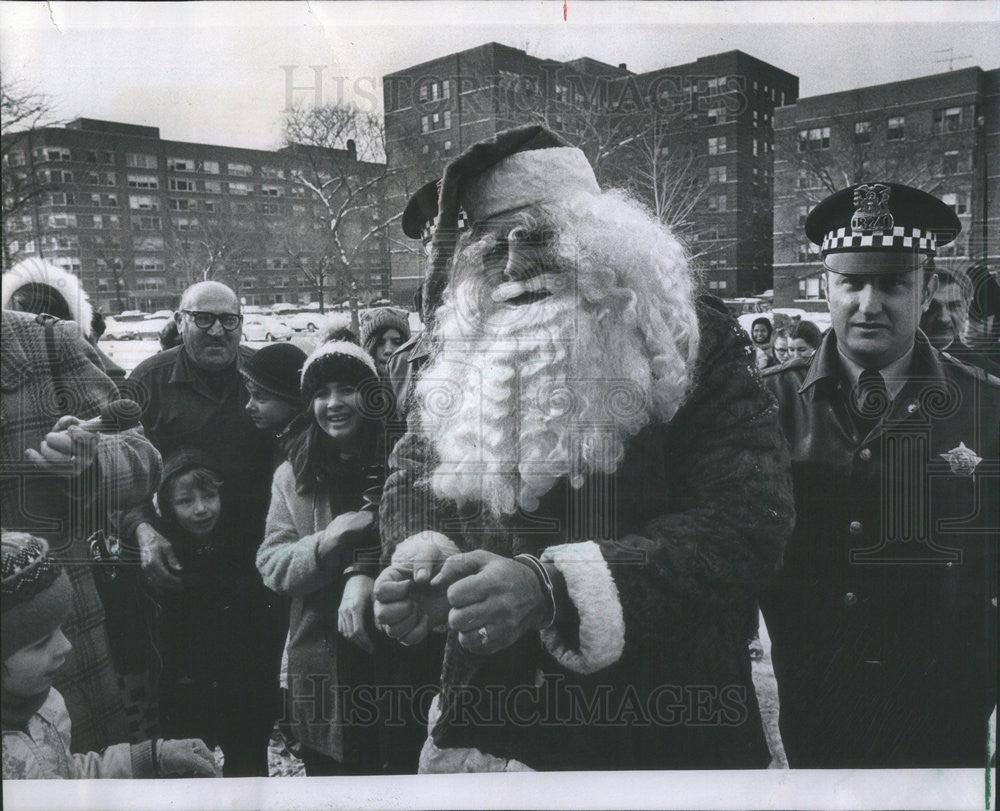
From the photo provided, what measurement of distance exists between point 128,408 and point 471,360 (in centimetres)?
142

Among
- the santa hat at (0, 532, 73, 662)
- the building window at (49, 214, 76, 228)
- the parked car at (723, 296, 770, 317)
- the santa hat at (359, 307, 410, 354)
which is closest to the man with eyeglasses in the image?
the santa hat at (0, 532, 73, 662)

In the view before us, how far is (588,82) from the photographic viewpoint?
3697 millimetres

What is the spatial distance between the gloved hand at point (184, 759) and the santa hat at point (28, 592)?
0.69 m

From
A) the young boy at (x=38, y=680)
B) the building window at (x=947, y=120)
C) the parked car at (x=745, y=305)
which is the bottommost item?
the young boy at (x=38, y=680)

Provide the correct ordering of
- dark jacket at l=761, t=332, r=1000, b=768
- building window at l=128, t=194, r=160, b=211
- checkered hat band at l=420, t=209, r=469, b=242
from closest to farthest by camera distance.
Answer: checkered hat band at l=420, t=209, r=469, b=242, dark jacket at l=761, t=332, r=1000, b=768, building window at l=128, t=194, r=160, b=211

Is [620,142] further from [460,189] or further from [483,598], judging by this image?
[483,598]

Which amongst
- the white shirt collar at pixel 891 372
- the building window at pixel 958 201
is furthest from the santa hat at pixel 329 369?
the building window at pixel 958 201

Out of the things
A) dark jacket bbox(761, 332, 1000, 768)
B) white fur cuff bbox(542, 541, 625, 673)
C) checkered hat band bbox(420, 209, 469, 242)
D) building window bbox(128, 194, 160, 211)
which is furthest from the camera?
building window bbox(128, 194, 160, 211)

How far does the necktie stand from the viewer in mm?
3641

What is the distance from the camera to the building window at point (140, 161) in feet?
12.3

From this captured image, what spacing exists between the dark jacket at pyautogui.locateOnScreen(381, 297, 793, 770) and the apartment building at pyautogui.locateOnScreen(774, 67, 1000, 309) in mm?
446

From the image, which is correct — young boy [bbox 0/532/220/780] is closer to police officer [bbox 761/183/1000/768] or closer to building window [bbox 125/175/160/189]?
building window [bbox 125/175/160/189]

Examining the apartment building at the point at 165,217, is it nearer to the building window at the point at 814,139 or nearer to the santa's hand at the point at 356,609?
the santa's hand at the point at 356,609

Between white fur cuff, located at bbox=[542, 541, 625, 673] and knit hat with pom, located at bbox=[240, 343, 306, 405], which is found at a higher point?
knit hat with pom, located at bbox=[240, 343, 306, 405]
